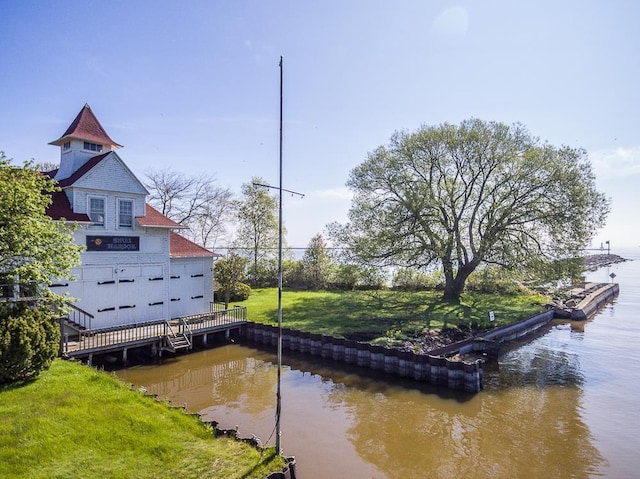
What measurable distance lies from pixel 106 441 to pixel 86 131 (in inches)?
645

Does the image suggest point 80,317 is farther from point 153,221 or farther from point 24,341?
point 24,341

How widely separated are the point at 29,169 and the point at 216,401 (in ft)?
33.0

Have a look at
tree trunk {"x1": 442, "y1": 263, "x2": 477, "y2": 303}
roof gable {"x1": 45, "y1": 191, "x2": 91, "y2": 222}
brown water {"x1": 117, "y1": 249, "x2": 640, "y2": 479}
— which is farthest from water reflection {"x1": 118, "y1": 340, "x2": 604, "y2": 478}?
tree trunk {"x1": 442, "y1": 263, "x2": 477, "y2": 303}

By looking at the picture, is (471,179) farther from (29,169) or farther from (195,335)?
→ (29,169)

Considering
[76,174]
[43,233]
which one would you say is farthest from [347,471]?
[76,174]

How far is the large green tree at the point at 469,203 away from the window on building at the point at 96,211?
17.5m

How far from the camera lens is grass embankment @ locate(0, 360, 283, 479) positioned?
7.90 metres

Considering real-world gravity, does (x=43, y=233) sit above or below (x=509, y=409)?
above

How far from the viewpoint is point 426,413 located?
43.3 ft

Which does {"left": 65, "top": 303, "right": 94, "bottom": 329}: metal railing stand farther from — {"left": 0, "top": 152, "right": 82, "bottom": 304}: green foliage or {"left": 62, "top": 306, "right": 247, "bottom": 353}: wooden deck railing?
{"left": 0, "top": 152, "right": 82, "bottom": 304}: green foliage

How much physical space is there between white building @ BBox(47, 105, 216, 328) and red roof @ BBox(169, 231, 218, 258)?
113mm

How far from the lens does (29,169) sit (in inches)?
508

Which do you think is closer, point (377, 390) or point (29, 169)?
point (29, 169)

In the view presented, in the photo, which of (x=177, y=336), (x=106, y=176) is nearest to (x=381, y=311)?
(x=177, y=336)
